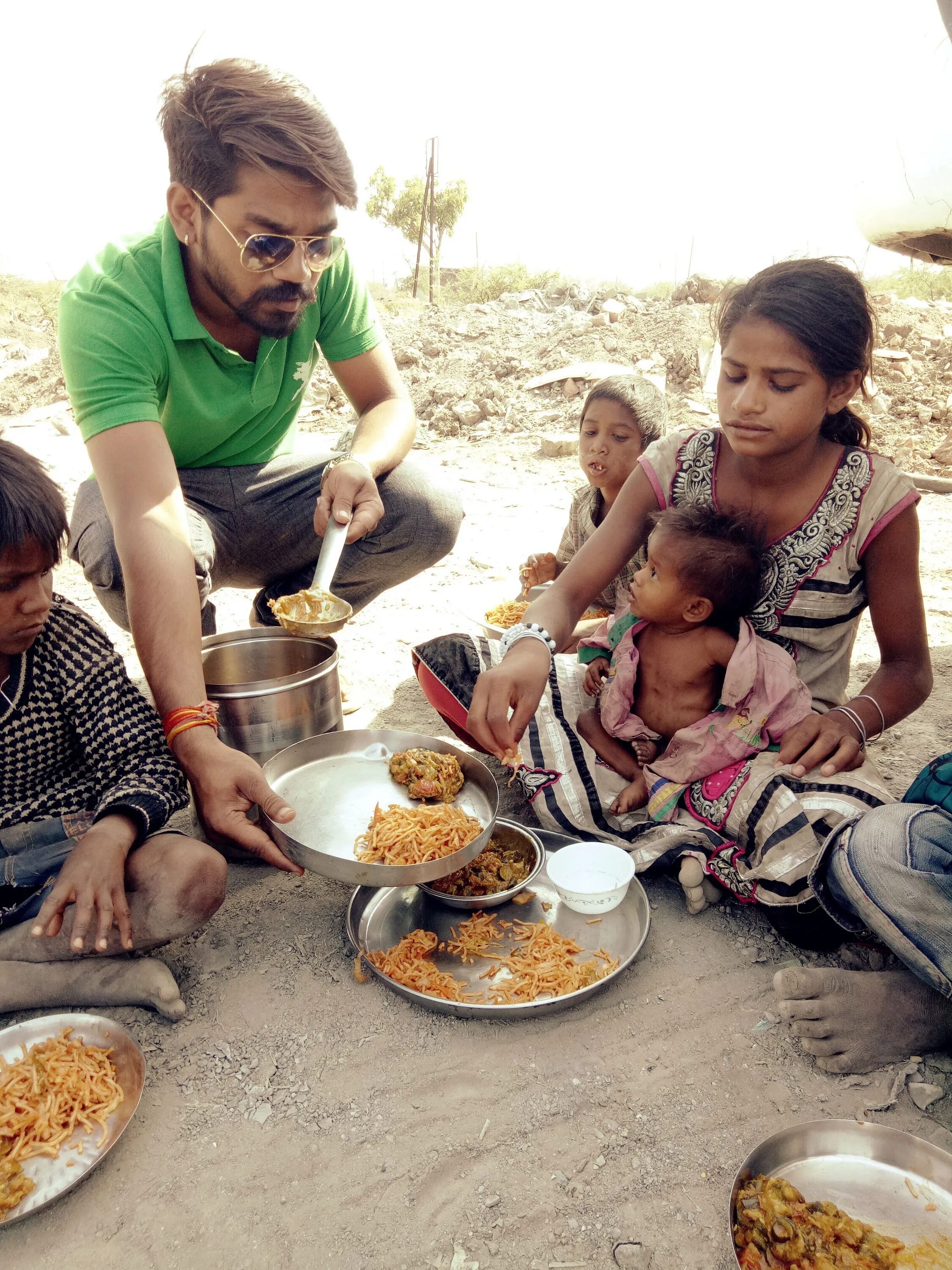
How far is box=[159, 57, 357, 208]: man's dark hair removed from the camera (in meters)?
2.65

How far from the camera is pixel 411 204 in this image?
84.9 ft

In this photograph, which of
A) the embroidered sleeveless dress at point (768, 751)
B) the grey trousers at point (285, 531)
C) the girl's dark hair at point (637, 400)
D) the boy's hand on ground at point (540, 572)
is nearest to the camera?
the embroidered sleeveless dress at point (768, 751)

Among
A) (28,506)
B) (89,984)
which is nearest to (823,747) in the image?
(89,984)

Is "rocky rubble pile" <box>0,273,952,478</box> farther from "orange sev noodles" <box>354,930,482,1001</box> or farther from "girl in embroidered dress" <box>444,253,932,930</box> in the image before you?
"orange sev noodles" <box>354,930,482,1001</box>

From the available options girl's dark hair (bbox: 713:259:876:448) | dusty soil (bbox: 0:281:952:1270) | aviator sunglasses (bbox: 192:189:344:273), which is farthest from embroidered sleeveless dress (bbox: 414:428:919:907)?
aviator sunglasses (bbox: 192:189:344:273)

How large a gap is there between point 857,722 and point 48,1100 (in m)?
2.29

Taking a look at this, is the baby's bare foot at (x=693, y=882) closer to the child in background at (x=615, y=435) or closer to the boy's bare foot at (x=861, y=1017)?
the boy's bare foot at (x=861, y=1017)

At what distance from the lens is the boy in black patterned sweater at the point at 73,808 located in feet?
6.65

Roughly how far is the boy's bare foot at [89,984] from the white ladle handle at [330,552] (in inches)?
53.2

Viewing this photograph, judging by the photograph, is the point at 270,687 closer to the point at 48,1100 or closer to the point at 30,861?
the point at 30,861

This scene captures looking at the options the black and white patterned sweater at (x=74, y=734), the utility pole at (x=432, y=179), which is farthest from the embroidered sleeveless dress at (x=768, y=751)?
the utility pole at (x=432, y=179)

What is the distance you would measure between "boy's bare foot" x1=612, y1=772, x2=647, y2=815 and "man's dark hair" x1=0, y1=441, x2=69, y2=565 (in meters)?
1.81

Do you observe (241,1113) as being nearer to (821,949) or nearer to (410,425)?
(821,949)

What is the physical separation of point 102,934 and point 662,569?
1864 millimetres
